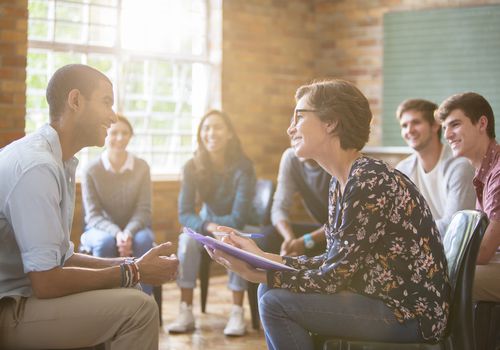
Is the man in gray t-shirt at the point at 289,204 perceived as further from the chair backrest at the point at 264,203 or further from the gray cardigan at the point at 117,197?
the gray cardigan at the point at 117,197

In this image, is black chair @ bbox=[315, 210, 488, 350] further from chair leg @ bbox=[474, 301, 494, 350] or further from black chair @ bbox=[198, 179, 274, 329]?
black chair @ bbox=[198, 179, 274, 329]

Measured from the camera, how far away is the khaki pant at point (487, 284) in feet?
9.06

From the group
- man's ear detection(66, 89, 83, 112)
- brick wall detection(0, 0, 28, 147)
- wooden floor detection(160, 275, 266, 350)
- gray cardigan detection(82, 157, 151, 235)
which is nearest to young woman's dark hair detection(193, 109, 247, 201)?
gray cardigan detection(82, 157, 151, 235)

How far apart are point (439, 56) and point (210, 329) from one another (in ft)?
10.0

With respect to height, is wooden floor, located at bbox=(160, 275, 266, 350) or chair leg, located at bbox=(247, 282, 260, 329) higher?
chair leg, located at bbox=(247, 282, 260, 329)

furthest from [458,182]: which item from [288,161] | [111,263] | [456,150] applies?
[111,263]

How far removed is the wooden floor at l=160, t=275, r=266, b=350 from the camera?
3.80m

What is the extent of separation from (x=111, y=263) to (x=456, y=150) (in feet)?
5.43

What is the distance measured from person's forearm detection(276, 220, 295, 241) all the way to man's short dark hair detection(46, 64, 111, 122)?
7.05 ft

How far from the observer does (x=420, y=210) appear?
6.99ft

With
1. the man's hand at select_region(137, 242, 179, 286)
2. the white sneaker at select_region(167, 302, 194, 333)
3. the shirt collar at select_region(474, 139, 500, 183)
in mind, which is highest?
the shirt collar at select_region(474, 139, 500, 183)

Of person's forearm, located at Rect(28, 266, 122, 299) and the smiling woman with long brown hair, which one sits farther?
the smiling woman with long brown hair

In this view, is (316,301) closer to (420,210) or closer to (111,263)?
(420,210)

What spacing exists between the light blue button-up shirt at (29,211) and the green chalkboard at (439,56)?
165 inches
